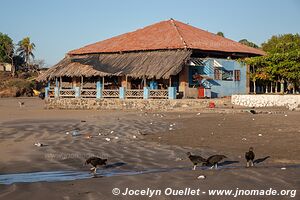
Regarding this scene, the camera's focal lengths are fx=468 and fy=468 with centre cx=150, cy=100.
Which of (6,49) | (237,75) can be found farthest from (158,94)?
(6,49)

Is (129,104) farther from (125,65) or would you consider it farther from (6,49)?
(6,49)

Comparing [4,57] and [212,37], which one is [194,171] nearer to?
[212,37]

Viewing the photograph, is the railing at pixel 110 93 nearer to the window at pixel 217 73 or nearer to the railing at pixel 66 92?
the railing at pixel 66 92

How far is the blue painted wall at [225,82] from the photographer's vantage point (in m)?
36.3

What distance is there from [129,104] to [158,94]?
220cm

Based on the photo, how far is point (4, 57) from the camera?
269ft

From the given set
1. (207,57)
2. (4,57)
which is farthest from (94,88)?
(4,57)

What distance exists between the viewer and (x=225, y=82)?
37.6 metres

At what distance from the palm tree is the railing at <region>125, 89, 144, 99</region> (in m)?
54.4

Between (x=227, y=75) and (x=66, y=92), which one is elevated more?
(x=227, y=75)

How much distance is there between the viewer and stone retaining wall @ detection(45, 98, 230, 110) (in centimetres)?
3105

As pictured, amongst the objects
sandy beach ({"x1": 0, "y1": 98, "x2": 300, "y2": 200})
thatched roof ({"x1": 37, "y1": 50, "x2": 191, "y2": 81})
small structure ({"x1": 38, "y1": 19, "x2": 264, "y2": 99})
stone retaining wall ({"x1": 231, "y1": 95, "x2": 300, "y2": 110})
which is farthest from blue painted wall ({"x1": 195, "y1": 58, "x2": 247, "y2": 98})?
sandy beach ({"x1": 0, "y1": 98, "x2": 300, "y2": 200})

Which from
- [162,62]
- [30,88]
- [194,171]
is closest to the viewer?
[194,171]

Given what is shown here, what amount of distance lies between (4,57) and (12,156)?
74.9 metres
